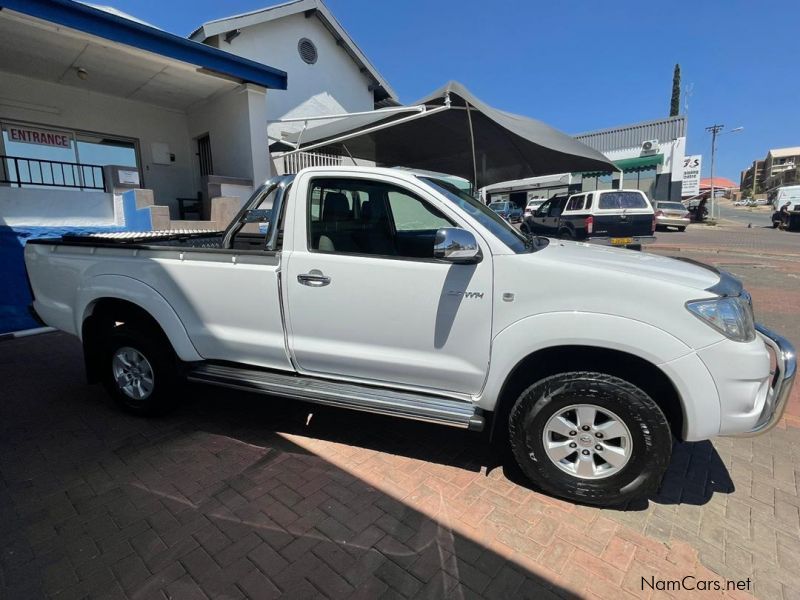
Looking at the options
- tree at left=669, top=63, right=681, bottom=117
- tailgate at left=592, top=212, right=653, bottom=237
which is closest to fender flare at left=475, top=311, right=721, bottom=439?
tailgate at left=592, top=212, right=653, bottom=237

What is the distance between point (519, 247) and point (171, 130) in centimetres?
1111

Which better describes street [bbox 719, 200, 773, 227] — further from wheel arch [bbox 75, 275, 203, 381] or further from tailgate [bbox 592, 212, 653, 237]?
wheel arch [bbox 75, 275, 203, 381]

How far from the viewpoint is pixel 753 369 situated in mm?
2275

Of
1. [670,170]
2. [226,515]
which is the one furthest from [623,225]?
[670,170]

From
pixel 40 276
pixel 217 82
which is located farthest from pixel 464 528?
pixel 217 82

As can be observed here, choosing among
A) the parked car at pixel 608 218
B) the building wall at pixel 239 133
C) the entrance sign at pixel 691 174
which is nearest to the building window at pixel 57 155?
the building wall at pixel 239 133

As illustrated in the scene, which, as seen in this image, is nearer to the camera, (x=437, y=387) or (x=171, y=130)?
(x=437, y=387)

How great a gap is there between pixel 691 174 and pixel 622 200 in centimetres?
3006

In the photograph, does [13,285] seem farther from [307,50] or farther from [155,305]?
[307,50]

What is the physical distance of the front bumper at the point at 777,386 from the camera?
235 centimetres

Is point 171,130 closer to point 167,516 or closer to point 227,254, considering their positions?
point 227,254

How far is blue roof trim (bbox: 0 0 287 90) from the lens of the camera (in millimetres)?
6180

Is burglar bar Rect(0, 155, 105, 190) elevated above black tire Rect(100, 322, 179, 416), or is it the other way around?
burglar bar Rect(0, 155, 105, 190)

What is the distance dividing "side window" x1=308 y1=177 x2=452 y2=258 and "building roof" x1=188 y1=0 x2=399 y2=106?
1071cm
